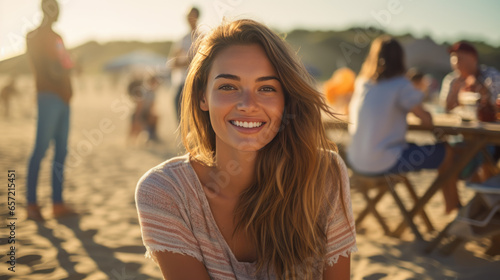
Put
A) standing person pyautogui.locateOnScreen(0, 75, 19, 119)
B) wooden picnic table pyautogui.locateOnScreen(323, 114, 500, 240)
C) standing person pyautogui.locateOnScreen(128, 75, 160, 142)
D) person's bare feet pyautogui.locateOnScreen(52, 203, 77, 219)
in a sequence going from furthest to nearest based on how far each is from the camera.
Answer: standing person pyautogui.locateOnScreen(0, 75, 19, 119) < standing person pyautogui.locateOnScreen(128, 75, 160, 142) < person's bare feet pyautogui.locateOnScreen(52, 203, 77, 219) < wooden picnic table pyautogui.locateOnScreen(323, 114, 500, 240)

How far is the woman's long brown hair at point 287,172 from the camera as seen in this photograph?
1.75 m

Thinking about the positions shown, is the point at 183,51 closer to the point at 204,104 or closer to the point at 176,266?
the point at 204,104

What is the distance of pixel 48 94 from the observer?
12.9 feet

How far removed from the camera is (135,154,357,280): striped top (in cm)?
167

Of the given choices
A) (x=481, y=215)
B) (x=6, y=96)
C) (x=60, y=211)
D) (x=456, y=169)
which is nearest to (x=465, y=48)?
(x=456, y=169)

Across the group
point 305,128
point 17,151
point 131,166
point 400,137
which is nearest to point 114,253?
point 305,128

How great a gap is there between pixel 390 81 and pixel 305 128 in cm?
208

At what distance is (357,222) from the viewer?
387cm

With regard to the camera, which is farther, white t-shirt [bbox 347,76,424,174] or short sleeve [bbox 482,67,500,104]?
short sleeve [bbox 482,67,500,104]

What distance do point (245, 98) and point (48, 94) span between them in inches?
113

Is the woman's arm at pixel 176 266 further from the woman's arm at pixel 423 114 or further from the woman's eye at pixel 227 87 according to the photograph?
the woman's arm at pixel 423 114

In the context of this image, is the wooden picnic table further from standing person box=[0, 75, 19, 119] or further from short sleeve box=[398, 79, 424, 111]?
standing person box=[0, 75, 19, 119]

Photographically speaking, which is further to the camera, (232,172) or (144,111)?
(144,111)

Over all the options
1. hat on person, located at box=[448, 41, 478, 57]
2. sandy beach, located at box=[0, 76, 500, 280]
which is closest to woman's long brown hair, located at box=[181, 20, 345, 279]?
sandy beach, located at box=[0, 76, 500, 280]
